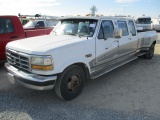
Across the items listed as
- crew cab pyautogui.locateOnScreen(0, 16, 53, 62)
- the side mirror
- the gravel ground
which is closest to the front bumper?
the gravel ground

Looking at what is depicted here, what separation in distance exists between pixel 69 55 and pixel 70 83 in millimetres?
675

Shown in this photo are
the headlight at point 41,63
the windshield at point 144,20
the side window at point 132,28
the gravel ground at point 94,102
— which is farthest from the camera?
the windshield at point 144,20

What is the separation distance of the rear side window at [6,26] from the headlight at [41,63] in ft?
10.1

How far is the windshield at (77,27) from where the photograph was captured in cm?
472

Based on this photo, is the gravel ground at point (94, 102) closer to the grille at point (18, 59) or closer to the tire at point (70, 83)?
the tire at point (70, 83)

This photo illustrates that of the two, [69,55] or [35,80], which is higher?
[69,55]

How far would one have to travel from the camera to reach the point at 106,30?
498 cm

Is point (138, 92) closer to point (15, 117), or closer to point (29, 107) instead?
point (29, 107)

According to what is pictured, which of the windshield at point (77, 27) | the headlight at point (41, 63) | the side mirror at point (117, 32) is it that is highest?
the windshield at point (77, 27)

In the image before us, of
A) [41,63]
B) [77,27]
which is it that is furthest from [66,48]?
[77,27]

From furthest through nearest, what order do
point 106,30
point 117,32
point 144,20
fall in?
point 144,20 < point 106,30 < point 117,32

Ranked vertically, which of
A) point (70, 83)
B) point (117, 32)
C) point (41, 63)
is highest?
point (117, 32)

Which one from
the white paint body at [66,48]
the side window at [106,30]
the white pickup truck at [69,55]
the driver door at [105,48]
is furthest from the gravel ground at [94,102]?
the side window at [106,30]

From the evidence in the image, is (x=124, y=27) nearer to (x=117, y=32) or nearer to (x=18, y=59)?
(x=117, y=32)
